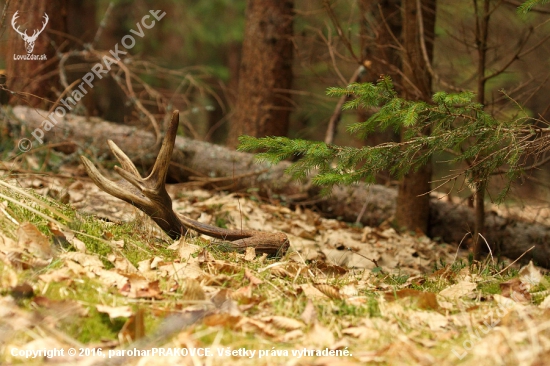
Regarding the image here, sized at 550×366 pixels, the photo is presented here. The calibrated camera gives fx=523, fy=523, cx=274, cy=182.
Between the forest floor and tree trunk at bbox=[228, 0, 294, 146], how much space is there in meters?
3.63

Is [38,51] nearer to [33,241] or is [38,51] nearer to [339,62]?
[339,62]

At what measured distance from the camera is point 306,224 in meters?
5.44

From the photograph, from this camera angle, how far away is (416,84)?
500 cm

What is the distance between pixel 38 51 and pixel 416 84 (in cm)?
508

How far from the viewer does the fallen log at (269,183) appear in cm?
564

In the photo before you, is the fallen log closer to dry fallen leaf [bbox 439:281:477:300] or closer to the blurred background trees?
the blurred background trees

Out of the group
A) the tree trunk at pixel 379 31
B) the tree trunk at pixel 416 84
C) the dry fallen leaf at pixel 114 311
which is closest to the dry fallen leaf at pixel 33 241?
the dry fallen leaf at pixel 114 311

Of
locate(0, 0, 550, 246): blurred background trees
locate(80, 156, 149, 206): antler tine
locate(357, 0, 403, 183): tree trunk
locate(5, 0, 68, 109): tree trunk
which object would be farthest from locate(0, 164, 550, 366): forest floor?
locate(5, 0, 68, 109): tree trunk

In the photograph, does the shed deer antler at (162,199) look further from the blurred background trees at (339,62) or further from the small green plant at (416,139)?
the blurred background trees at (339,62)

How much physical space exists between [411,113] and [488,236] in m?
3.18

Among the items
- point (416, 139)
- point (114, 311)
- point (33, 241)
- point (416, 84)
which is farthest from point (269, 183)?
point (114, 311)

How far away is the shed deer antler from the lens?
3459 mm

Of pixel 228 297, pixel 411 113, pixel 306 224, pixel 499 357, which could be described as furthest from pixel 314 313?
pixel 306 224

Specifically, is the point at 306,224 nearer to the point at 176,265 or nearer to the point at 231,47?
the point at 176,265
